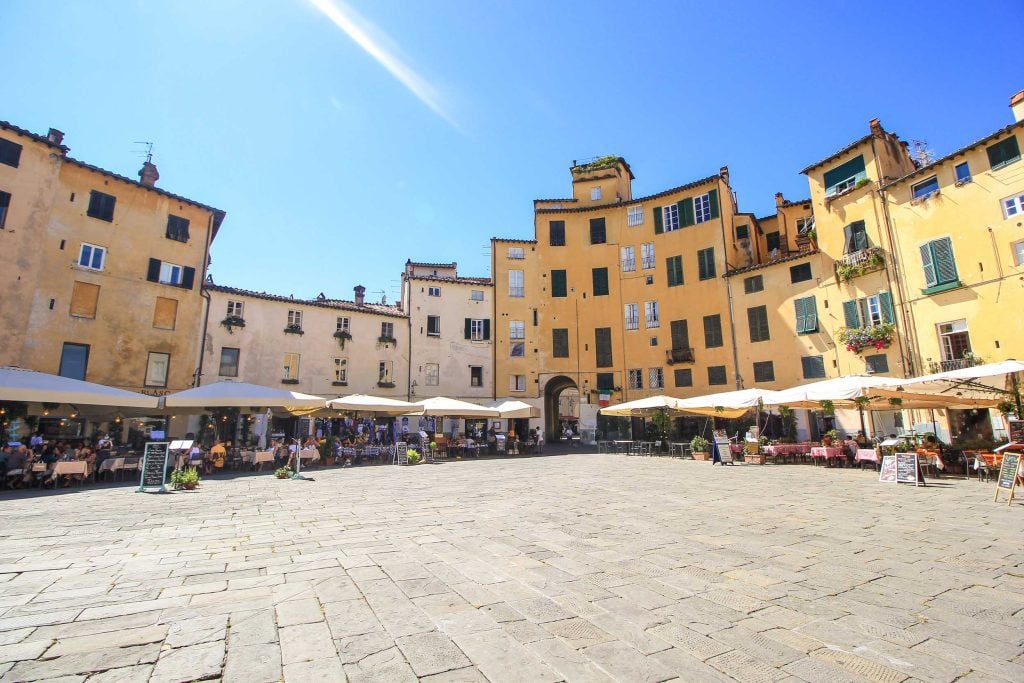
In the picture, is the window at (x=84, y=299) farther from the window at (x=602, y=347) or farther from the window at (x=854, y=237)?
the window at (x=854, y=237)

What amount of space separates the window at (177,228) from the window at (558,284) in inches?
850

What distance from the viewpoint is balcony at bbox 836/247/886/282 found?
21.0 metres

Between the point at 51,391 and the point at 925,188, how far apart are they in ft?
98.1

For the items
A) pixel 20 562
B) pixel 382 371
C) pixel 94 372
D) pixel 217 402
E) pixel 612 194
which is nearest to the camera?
pixel 20 562

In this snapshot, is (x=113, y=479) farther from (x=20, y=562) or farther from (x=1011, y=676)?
(x=1011, y=676)

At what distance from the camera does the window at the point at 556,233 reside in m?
34.2

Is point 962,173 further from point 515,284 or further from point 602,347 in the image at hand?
point 515,284

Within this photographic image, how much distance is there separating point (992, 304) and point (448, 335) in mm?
26328

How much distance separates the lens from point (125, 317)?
72.6 ft

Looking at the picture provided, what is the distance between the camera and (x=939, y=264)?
61.7ft

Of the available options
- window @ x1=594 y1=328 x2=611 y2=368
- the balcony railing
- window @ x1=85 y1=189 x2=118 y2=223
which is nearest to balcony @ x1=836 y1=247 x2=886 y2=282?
the balcony railing

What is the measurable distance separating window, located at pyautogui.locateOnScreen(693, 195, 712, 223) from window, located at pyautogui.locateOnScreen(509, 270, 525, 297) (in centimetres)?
1200

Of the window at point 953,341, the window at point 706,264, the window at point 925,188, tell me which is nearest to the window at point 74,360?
the window at point 706,264

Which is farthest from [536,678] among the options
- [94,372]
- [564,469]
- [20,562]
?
[94,372]
